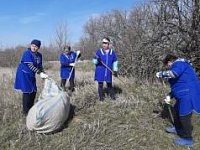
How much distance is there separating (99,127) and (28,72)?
5.99ft

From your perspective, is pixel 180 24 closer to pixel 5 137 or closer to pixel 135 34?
pixel 135 34

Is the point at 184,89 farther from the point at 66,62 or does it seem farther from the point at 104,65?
the point at 66,62

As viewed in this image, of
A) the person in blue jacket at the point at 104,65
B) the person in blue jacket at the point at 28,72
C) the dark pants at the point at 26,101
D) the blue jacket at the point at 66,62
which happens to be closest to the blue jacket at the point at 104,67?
the person in blue jacket at the point at 104,65

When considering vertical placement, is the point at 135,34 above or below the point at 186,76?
above

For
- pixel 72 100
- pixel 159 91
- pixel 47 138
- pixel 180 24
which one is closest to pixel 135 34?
pixel 180 24

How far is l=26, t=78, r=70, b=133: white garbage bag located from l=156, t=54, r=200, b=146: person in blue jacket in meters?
1.89

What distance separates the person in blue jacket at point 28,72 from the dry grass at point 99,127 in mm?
362

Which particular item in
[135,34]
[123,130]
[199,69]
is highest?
[135,34]

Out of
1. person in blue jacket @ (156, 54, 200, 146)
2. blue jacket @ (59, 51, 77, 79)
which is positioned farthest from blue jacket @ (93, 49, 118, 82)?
person in blue jacket @ (156, 54, 200, 146)

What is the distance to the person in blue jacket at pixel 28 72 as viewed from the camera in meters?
8.04

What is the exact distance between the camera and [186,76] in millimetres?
7066

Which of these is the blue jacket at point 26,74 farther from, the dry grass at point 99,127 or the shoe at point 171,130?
the shoe at point 171,130

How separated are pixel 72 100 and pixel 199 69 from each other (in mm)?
5054

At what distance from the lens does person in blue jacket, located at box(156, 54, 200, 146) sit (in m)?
7.03
